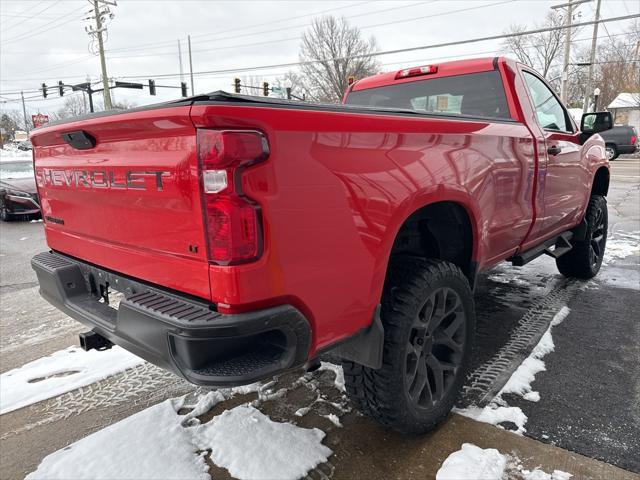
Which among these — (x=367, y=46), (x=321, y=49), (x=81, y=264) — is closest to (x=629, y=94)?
(x=367, y=46)

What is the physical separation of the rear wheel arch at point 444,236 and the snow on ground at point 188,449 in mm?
1119

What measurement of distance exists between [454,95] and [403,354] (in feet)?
7.51

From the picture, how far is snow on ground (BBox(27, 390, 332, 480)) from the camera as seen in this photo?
2.11 metres

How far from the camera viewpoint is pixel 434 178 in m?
2.14

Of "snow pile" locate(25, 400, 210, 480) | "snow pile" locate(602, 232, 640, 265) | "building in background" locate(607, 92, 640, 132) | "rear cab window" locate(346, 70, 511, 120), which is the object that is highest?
"building in background" locate(607, 92, 640, 132)

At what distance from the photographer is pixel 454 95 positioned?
11.6 ft

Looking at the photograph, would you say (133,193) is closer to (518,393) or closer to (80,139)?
(80,139)

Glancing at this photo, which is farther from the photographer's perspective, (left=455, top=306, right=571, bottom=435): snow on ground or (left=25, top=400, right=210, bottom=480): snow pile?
(left=455, top=306, right=571, bottom=435): snow on ground

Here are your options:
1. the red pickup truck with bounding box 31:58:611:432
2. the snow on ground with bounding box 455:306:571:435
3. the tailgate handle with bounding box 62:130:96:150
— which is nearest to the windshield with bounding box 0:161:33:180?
the red pickup truck with bounding box 31:58:611:432

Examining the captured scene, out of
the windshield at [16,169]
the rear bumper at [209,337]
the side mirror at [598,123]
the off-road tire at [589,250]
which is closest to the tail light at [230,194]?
the rear bumper at [209,337]

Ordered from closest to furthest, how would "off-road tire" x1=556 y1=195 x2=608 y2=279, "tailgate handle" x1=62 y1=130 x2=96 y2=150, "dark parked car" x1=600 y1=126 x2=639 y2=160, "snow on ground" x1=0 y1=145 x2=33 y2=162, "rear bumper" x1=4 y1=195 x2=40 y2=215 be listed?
1. "tailgate handle" x1=62 y1=130 x2=96 y2=150
2. "off-road tire" x1=556 y1=195 x2=608 y2=279
3. "rear bumper" x1=4 y1=195 x2=40 y2=215
4. "snow on ground" x1=0 y1=145 x2=33 y2=162
5. "dark parked car" x1=600 y1=126 x2=639 y2=160

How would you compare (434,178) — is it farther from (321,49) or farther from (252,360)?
(321,49)

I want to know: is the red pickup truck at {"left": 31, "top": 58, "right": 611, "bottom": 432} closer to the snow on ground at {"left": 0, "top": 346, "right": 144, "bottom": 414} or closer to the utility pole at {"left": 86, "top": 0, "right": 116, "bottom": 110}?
the snow on ground at {"left": 0, "top": 346, "right": 144, "bottom": 414}

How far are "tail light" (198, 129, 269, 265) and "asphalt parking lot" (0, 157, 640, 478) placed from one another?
4.01 ft
